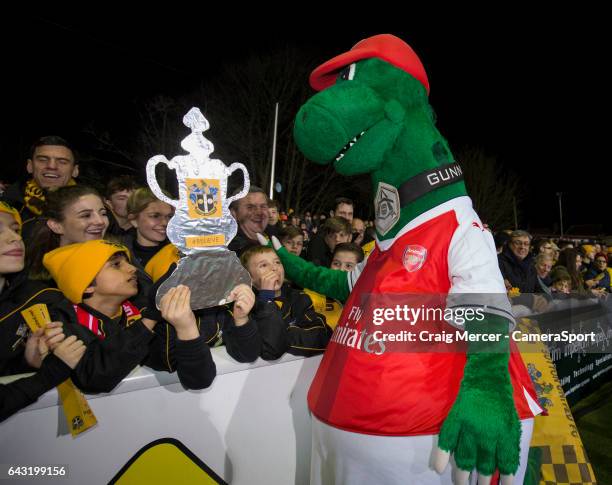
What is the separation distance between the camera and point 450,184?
160 centimetres

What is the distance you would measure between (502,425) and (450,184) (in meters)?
0.81

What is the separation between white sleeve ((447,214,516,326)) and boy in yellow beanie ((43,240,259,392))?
89 centimetres

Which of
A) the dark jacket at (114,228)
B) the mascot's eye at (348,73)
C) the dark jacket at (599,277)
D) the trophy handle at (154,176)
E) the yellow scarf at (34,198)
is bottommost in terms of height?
the dark jacket at (599,277)

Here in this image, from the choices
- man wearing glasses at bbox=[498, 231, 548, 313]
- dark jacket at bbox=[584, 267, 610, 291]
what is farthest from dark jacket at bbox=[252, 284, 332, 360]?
dark jacket at bbox=[584, 267, 610, 291]

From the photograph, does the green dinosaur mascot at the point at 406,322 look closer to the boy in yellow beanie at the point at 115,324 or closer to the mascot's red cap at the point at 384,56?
the mascot's red cap at the point at 384,56

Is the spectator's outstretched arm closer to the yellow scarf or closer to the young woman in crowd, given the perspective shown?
the young woman in crowd

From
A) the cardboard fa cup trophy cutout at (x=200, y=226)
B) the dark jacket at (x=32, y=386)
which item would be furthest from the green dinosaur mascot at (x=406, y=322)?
the dark jacket at (x=32, y=386)

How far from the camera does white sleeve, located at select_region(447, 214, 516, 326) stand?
1373 mm

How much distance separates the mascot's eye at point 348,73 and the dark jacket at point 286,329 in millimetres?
1137

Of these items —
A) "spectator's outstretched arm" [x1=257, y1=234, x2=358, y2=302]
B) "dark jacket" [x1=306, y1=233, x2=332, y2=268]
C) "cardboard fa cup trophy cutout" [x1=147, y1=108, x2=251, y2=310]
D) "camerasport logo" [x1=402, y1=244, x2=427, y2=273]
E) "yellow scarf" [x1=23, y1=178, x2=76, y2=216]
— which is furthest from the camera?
"dark jacket" [x1=306, y1=233, x2=332, y2=268]

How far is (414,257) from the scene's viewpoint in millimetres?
1521

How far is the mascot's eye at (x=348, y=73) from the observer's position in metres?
1.71

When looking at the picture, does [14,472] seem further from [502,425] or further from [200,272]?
[502,425]

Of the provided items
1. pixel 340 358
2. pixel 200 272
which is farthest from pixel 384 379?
pixel 200 272
